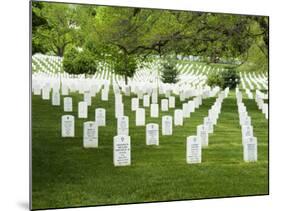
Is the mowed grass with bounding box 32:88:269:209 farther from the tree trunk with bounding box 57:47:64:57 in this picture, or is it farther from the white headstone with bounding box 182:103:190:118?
the tree trunk with bounding box 57:47:64:57

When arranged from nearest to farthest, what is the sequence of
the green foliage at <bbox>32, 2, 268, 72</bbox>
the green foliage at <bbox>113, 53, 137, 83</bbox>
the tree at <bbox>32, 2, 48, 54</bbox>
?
the tree at <bbox>32, 2, 48, 54</bbox>, the green foliage at <bbox>32, 2, 268, 72</bbox>, the green foliage at <bbox>113, 53, 137, 83</bbox>

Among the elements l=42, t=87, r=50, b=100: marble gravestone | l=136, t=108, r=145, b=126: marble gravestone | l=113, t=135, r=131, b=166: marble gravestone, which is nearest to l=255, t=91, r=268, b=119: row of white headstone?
l=136, t=108, r=145, b=126: marble gravestone

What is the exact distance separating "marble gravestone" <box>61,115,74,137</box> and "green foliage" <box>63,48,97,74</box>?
521 mm

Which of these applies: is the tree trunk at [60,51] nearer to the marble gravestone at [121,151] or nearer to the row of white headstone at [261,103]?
the marble gravestone at [121,151]

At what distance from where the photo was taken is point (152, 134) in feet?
25.1

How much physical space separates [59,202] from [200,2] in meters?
2.93

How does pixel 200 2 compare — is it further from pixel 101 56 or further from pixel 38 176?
pixel 38 176

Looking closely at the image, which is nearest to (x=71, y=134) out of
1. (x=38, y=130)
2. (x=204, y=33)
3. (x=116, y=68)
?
(x=38, y=130)

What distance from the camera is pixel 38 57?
700cm

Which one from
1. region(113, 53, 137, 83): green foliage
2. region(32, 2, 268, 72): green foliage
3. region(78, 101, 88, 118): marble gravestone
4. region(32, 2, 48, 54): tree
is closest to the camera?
region(32, 2, 48, 54): tree

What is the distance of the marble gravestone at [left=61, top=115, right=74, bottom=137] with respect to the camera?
7238mm

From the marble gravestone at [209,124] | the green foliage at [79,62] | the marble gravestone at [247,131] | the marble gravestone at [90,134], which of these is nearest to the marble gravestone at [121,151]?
the marble gravestone at [90,134]

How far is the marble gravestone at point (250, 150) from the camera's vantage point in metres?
7.98

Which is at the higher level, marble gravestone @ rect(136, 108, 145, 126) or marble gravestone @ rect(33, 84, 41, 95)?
marble gravestone @ rect(33, 84, 41, 95)
